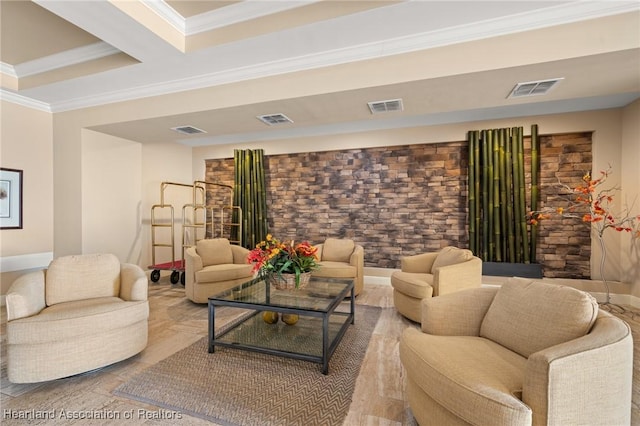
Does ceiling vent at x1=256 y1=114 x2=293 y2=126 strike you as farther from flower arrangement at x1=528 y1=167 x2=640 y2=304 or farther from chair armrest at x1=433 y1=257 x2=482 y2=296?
flower arrangement at x1=528 y1=167 x2=640 y2=304

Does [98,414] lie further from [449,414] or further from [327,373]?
[449,414]

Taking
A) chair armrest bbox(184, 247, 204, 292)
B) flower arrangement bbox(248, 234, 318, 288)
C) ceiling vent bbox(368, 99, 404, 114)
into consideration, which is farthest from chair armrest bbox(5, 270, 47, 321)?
ceiling vent bbox(368, 99, 404, 114)

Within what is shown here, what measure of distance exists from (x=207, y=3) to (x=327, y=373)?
10.4 ft

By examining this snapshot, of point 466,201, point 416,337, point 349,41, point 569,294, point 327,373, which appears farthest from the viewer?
point 466,201

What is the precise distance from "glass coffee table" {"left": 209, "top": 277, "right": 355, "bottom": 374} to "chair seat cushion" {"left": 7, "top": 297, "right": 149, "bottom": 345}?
633 mm

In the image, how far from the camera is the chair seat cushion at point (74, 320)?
6.84 feet

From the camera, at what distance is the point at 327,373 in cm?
231

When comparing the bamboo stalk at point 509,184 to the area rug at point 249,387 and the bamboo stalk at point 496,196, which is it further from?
the area rug at point 249,387

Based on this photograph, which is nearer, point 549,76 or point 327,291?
point 549,76

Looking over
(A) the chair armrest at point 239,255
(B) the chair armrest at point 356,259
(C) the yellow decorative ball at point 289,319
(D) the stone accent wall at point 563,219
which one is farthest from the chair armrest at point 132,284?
(D) the stone accent wall at point 563,219

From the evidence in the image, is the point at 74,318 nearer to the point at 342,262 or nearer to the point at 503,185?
the point at 342,262

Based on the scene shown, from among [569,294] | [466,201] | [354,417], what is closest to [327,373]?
[354,417]

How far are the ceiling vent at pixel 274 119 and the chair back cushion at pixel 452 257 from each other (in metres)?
2.57

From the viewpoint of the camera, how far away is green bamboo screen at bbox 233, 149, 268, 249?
5.94 meters
